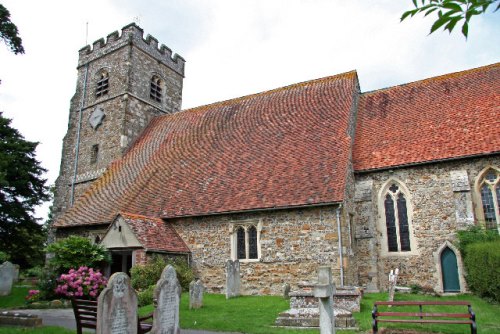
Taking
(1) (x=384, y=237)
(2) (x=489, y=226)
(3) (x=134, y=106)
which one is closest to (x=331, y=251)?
(1) (x=384, y=237)

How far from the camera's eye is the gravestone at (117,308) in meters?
6.92

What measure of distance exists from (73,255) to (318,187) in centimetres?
993

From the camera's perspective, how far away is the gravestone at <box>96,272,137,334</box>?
692 cm

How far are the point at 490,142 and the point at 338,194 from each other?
6.49m

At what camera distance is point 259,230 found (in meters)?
16.3

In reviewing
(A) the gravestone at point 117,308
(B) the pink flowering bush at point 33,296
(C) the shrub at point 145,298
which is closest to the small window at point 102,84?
(B) the pink flowering bush at point 33,296

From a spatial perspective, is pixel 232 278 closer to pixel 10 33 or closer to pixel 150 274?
pixel 150 274

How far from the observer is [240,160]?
19.4 meters

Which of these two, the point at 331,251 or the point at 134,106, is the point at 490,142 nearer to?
the point at 331,251

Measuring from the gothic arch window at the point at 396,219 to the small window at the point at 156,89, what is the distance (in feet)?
55.1

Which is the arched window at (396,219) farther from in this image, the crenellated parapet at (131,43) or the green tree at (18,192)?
the green tree at (18,192)

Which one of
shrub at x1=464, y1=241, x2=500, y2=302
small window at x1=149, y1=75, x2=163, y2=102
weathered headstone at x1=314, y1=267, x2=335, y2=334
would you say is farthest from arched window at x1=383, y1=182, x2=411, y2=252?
small window at x1=149, y1=75, x2=163, y2=102

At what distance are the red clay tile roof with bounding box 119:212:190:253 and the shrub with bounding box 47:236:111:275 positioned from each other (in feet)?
6.00

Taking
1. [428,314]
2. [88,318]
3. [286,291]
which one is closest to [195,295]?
[286,291]
